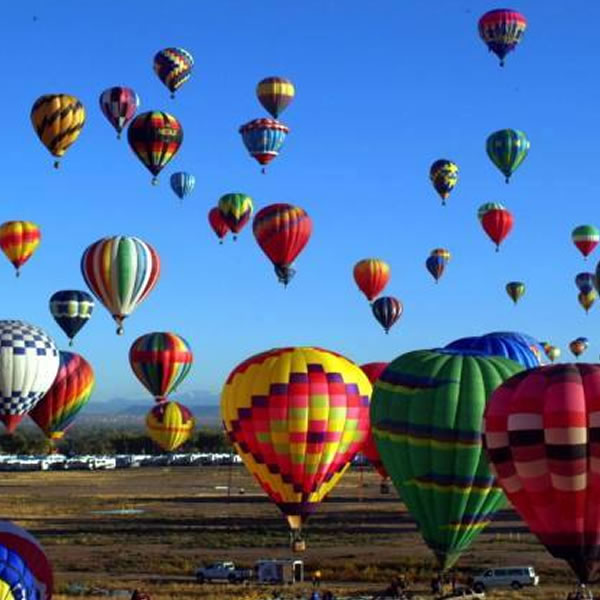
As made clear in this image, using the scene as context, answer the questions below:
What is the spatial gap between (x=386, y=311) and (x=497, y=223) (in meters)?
8.21

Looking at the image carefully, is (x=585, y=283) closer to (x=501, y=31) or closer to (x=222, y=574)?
(x=501, y=31)

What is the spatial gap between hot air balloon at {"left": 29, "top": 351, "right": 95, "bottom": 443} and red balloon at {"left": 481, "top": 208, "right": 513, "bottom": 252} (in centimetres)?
2522

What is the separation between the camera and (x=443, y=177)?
67000 mm

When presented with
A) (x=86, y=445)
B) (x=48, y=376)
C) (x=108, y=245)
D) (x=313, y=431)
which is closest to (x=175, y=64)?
(x=108, y=245)

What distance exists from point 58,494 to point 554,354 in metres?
47.1

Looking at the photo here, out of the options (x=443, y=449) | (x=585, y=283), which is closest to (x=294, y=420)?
(x=443, y=449)

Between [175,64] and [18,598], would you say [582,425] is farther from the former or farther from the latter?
[175,64]

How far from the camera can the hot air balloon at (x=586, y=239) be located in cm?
7488

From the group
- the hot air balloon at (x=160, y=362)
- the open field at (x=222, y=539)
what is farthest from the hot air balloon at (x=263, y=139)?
the open field at (x=222, y=539)

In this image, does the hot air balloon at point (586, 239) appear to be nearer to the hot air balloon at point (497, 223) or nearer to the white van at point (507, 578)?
the hot air balloon at point (497, 223)

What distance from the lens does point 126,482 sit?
8150 centimetres

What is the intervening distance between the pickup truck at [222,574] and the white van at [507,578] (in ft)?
21.3

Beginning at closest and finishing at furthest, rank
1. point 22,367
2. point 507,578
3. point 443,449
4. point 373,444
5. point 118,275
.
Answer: point 443,449 → point 507,578 → point 373,444 → point 22,367 → point 118,275

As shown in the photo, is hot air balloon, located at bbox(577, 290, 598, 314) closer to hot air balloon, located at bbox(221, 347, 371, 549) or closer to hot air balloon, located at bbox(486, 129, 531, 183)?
hot air balloon, located at bbox(486, 129, 531, 183)
